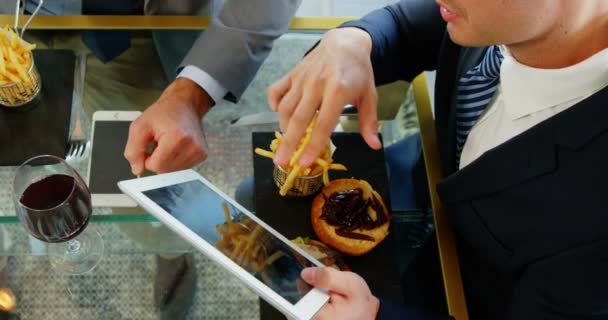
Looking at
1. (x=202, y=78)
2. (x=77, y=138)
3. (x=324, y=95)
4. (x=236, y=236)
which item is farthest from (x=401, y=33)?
(x=77, y=138)

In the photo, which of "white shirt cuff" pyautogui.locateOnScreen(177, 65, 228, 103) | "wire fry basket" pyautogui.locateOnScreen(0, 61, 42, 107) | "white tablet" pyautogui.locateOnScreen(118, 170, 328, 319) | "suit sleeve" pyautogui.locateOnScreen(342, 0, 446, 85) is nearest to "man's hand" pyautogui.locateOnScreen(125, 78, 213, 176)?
"white shirt cuff" pyautogui.locateOnScreen(177, 65, 228, 103)

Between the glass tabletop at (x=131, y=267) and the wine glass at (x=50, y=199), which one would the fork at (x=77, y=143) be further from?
the wine glass at (x=50, y=199)

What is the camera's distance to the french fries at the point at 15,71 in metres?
0.93

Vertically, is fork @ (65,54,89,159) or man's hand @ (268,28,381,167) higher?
man's hand @ (268,28,381,167)

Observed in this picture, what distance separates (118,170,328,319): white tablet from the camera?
2.43 ft

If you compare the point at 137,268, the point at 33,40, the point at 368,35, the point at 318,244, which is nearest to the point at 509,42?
the point at 368,35

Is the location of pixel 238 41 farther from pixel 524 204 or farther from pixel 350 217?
pixel 524 204

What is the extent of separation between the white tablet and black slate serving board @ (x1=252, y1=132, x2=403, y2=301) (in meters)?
0.09

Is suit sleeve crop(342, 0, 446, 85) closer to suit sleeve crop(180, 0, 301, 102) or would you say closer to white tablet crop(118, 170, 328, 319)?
suit sleeve crop(180, 0, 301, 102)

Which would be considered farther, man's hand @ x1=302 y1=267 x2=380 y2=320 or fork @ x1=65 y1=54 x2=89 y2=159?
fork @ x1=65 y1=54 x2=89 y2=159

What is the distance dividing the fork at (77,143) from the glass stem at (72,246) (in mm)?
164

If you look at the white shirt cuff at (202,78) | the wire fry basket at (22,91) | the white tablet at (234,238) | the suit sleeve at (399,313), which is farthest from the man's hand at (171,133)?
the suit sleeve at (399,313)

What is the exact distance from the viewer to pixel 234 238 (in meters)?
0.80

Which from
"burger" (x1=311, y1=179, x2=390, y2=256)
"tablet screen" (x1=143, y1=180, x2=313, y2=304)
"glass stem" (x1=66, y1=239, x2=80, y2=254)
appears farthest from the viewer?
"glass stem" (x1=66, y1=239, x2=80, y2=254)
